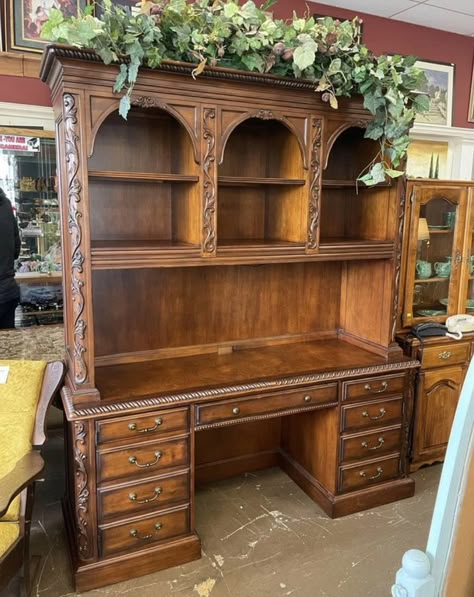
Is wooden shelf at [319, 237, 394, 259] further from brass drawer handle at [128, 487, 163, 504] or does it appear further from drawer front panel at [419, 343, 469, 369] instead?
brass drawer handle at [128, 487, 163, 504]

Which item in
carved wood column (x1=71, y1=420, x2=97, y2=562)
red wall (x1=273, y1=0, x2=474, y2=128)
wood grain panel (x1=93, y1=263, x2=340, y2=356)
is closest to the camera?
carved wood column (x1=71, y1=420, x2=97, y2=562)

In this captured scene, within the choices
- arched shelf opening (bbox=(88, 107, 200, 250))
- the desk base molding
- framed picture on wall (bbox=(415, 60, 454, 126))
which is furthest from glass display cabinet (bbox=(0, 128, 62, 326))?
framed picture on wall (bbox=(415, 60, 454, 126))

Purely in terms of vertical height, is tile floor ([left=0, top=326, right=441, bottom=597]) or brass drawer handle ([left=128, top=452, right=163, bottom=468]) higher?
brass drawer handle ([left=128, top=452, right=163, bottom=468])

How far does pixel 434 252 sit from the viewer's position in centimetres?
313

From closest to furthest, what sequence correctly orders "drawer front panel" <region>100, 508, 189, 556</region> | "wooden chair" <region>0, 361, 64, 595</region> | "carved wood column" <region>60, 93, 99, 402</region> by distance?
"wooden chair" <region>0, 361, 64, 595</region> < "carved wood column" <region>60, 93, 99, 402</region> < "drawer front panel" <region>100, 508, 189, 556</region>

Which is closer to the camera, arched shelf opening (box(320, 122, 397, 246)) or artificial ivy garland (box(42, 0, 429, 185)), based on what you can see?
artificial ivy garland (box(42, 0, 429, 185))

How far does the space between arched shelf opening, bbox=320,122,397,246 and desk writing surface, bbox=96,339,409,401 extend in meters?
0.62

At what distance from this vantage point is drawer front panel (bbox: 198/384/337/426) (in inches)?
88.7

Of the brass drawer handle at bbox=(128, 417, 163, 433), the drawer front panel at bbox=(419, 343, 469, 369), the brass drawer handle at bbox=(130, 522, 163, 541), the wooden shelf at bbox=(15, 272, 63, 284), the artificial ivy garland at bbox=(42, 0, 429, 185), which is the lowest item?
the brass drawer handle at bbox=(130, 522, 163, 541)

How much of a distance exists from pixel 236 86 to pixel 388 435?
192cm

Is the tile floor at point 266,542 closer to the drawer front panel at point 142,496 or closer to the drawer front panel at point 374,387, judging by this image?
the drawer front panel at point 142,496

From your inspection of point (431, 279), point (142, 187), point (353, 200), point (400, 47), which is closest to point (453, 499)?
point (142, 187)

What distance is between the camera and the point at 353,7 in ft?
→ 11.6

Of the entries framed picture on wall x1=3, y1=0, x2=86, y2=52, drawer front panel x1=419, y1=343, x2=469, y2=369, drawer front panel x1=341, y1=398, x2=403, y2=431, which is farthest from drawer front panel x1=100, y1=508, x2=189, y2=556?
framed picture on wall x1=3, y1=0, x2=86, y2=52
